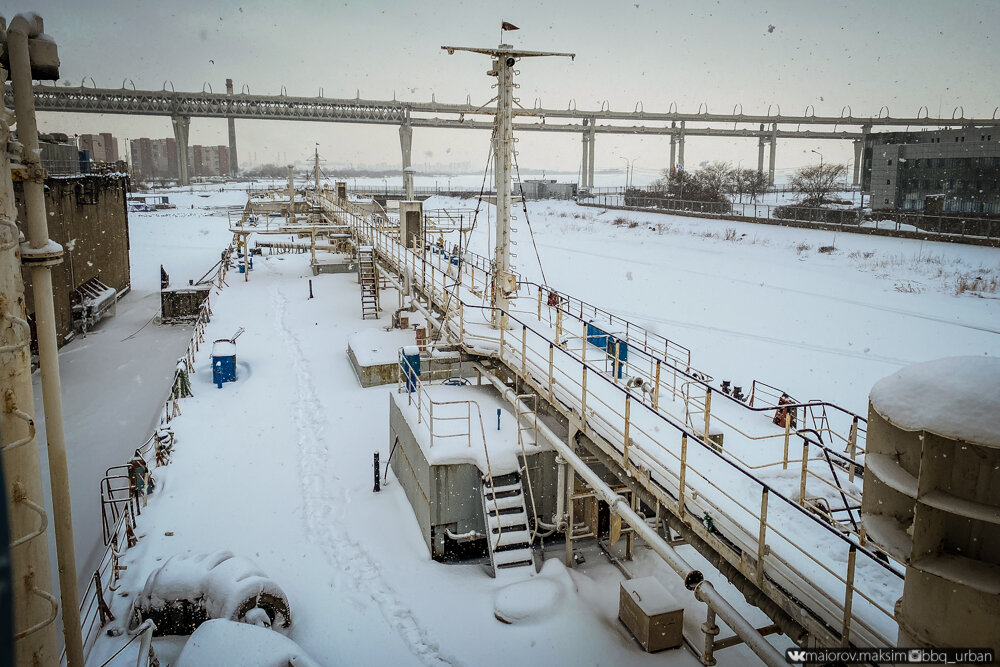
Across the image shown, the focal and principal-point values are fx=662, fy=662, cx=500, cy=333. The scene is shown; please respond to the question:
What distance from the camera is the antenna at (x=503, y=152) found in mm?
12727

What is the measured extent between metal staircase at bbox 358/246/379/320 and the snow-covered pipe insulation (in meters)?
15.6

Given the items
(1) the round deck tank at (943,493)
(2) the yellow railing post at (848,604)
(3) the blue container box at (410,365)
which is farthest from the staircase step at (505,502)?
(1) the round deck tank at (943,493)

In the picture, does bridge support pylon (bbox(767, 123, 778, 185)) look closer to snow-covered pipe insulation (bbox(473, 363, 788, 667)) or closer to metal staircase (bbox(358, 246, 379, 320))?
metal staircase (bbox(358, 246, 379, 320))

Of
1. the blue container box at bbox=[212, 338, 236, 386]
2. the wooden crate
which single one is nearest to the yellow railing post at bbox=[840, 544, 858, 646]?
the wooden crate

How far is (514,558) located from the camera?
9.48 m

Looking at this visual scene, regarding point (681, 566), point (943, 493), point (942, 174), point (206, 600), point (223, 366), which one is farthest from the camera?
point (942, 174)

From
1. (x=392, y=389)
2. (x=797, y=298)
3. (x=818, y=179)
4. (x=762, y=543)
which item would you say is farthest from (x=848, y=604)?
(x=818, y=179)

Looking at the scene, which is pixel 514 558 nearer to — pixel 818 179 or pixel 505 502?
pixel 505 502

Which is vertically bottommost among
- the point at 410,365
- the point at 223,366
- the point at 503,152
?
the point at 223,366

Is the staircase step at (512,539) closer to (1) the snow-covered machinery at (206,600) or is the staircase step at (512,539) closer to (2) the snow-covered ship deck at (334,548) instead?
(2) the snow-covered ship deck at (334,548)

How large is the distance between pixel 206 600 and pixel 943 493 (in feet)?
25.4

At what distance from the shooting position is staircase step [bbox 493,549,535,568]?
942cm

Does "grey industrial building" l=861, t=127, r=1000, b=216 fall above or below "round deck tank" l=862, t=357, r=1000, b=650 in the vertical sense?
above

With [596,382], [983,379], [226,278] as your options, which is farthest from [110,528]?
[226,278]
